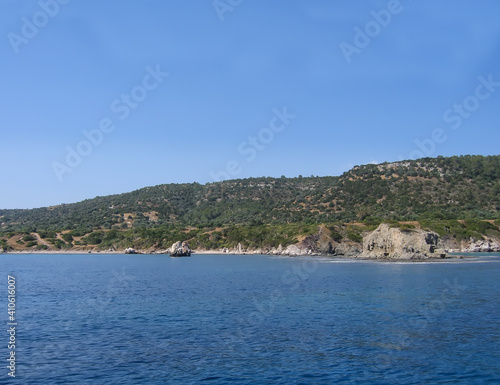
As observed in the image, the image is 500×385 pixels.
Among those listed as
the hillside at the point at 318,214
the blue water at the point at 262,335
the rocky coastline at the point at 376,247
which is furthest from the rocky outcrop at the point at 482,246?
the blue water at the point at 262,335

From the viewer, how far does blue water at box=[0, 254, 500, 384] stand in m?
18.4

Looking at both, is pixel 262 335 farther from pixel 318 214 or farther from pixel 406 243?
pixel 318 214

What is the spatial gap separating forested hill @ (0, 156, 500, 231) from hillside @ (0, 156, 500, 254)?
0.97 ft

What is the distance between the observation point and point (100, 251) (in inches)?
5379

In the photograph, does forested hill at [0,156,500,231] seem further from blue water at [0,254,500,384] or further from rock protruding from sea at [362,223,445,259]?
blue water at [0,254,500,384]

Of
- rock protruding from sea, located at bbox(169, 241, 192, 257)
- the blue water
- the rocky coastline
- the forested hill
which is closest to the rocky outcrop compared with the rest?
the rocky coastline

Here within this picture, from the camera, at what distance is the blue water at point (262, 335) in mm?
18438

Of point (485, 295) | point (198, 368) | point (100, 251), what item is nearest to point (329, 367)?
point (198, 368)

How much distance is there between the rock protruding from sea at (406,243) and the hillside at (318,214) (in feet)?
48.3

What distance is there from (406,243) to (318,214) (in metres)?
56.4

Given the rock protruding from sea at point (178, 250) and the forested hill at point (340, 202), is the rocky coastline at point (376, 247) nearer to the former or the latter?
the rock protruding from sea at point (178, 250)

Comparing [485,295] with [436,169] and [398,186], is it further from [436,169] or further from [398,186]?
[436,169]

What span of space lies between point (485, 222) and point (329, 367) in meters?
100

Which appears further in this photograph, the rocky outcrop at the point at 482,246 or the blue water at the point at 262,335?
the rocky outcrop at the point at 482,246
